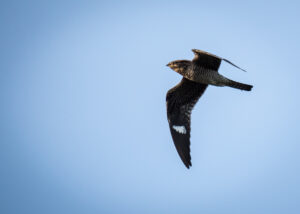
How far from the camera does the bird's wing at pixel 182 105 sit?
895 cm

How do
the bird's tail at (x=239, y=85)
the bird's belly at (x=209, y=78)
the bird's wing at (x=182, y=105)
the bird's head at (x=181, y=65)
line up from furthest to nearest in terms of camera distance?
the bird's wing at (x=182, y=105)
the bird's head at (x=181, y=65)
the bird's belly at (x=209, y=78)
the bird's tail at (x=239, y=85)

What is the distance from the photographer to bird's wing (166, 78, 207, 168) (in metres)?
8.95

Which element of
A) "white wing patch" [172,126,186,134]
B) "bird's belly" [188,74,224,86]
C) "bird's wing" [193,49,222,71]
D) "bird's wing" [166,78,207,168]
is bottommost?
"white wing patch" [172,126,186,134]

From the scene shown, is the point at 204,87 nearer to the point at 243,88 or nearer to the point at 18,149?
the point at 243,88

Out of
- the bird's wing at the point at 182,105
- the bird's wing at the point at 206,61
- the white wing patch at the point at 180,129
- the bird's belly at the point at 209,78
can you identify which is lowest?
the white wing patch at the point at 180,129

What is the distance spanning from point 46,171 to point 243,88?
6466 centimetres

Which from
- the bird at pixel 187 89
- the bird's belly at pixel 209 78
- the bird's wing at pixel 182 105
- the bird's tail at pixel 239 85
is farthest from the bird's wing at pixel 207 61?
the bird's wing at pixel 182 105

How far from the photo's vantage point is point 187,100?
9188 millimetres

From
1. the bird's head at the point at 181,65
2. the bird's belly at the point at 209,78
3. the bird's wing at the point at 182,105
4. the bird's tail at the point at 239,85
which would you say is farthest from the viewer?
the bird's wing at the point at 182,105

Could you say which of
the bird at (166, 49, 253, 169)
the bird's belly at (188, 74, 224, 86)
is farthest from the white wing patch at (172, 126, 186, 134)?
the bird's belly at (188, 74, 224, 86)

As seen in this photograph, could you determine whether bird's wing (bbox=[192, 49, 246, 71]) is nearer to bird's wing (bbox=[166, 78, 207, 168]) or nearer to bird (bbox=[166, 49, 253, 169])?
bird (bbox=[166, 49, 253, 169])

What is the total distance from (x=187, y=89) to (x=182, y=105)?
42 centimetres

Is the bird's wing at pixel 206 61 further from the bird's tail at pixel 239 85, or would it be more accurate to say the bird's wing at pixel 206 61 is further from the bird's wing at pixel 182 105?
the bird's wing at pixel 182 105

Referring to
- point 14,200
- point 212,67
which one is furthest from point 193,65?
point 14,200
